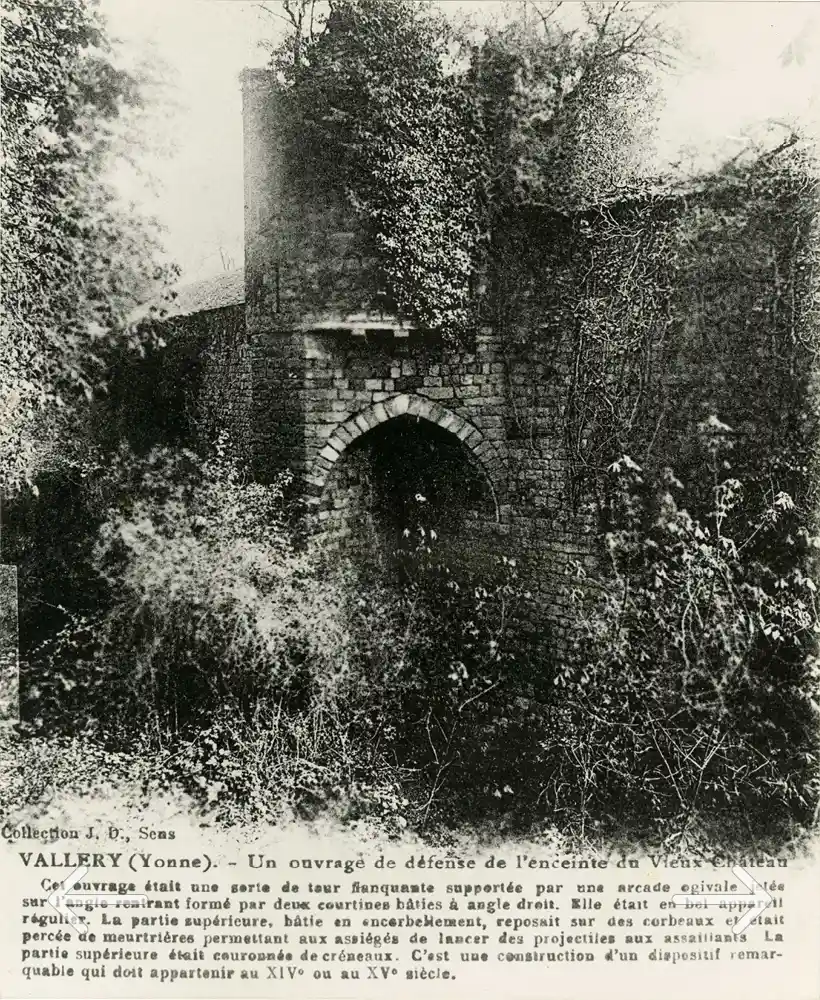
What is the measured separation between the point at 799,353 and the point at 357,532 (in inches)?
173

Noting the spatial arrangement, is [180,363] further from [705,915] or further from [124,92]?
[705,915]

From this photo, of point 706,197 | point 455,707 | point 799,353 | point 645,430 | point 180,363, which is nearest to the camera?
point 799,353

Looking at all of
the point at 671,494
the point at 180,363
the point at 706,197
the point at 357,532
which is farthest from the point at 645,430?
the point at 180,363

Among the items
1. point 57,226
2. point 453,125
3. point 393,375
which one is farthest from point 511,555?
point 57,226

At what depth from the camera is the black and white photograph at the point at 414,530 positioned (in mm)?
4809

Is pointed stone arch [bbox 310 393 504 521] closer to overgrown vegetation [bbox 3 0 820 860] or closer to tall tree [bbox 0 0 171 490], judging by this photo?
overgrown vegetation [bbox 3 0 820 860]

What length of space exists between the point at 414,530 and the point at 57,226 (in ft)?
14.5

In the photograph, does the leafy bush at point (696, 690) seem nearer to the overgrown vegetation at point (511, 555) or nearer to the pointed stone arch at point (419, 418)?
the overgrown vegetation at point (511, 555)

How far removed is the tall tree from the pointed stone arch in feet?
7.75

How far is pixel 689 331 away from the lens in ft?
20.2

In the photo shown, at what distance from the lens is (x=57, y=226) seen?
628cm

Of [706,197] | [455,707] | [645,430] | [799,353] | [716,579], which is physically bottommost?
[455,707]

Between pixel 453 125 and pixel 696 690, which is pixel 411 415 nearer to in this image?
pixel 453 125

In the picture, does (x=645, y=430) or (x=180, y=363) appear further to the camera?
(x=180, y=363)
